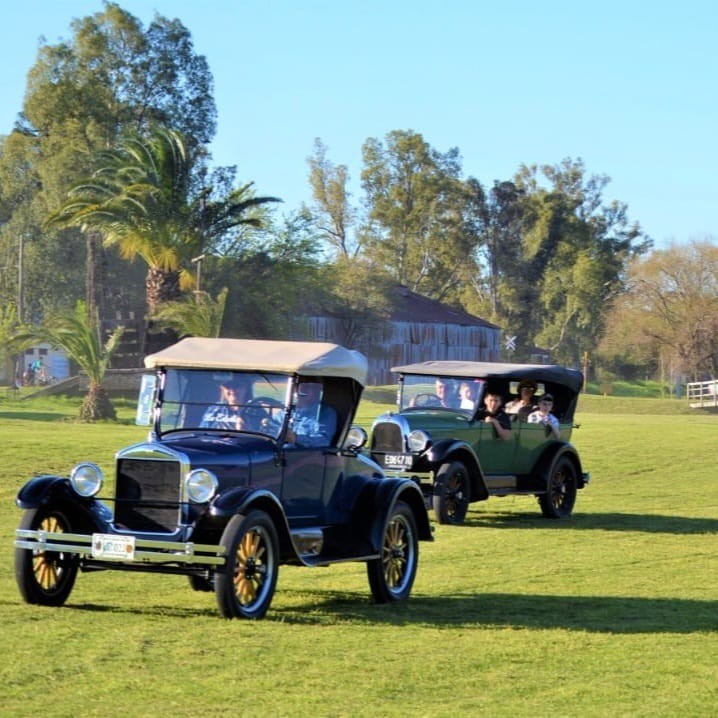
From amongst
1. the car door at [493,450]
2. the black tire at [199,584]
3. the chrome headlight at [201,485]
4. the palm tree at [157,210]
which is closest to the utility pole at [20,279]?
the palm tree at [157,210]

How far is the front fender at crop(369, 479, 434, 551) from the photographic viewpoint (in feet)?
36.9

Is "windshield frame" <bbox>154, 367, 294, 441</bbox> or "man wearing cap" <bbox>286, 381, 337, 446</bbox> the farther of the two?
"man wearing cap" <bbox>286, 381, 337, 446</bbox>

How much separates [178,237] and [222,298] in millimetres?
3319

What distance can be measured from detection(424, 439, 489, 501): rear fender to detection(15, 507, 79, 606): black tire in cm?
794

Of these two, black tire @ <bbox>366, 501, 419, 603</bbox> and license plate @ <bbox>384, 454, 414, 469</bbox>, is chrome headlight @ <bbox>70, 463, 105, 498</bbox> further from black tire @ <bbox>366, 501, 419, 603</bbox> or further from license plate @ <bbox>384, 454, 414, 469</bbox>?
license plate @ <bbox>384, 454, 414, 469</bbox>

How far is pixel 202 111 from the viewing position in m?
78.4

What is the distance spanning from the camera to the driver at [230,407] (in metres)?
11.1

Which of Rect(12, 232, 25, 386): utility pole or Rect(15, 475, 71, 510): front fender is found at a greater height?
Rect(12, 232, 25, 386): utility pole

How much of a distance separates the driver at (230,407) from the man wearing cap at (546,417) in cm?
945

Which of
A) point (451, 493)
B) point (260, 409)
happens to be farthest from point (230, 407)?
point (451, 493)

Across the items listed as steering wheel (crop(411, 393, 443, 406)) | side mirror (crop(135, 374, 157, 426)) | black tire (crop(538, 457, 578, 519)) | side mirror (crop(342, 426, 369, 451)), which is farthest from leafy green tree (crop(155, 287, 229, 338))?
side mirror (crop(135, 374, 157, 426))

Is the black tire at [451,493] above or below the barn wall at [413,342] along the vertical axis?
below

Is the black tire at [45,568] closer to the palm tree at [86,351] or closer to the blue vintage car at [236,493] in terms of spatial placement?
the blue vintage car at [236,493]

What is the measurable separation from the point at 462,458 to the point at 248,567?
28.7ft
